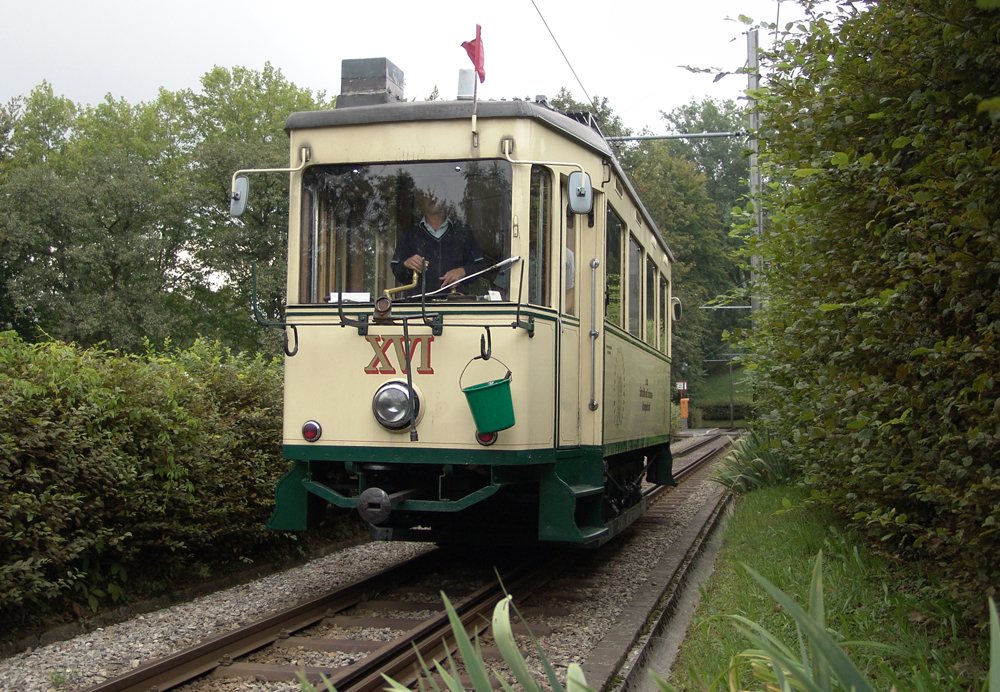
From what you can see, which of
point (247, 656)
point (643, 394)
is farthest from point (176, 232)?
point (247, 656)

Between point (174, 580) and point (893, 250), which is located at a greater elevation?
point (893, 250)

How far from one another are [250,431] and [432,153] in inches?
117

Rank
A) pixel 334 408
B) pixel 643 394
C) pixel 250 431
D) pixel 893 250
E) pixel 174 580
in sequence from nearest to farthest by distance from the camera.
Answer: pixel 893 250, pixel 334 408, pixel 174 580, pixel 250 431, pixel 643 394

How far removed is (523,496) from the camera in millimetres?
6477

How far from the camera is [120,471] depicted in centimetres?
585

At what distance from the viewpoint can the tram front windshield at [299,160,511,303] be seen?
6199 millimetres

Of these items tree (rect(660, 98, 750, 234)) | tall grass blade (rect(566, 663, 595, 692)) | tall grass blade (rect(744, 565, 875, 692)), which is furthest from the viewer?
tree (rect(660, 98, 750, 234))

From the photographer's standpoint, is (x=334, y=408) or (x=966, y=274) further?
(x=334, y=408)

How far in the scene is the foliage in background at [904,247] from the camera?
3467 millimetres

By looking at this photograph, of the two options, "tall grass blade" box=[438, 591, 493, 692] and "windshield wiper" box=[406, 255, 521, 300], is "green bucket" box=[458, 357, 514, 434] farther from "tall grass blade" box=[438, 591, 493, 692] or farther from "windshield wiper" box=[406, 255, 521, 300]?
"tall grass blade" box=[438, 591, 493, 692]

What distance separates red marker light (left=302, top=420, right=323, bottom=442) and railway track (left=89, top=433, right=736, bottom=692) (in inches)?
42.4

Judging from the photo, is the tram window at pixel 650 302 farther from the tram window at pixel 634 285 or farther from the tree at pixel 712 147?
the tree at pixel 712 147

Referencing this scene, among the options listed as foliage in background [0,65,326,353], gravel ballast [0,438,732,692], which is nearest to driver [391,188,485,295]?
gravel ballast [0,438,732,692]

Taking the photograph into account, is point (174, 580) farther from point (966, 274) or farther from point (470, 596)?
point (966, 274)
